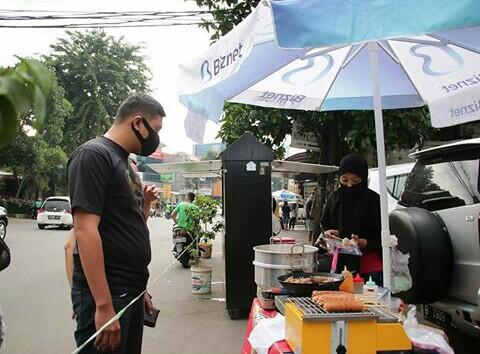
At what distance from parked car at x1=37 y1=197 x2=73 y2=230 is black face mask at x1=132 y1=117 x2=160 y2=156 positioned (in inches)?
788

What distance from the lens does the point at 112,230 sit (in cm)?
229

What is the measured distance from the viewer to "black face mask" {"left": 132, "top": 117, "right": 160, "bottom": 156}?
2512 mm

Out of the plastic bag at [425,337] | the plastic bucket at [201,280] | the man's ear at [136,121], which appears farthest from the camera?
the plastic bucket at [201,280]

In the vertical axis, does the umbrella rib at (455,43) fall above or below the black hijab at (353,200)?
above

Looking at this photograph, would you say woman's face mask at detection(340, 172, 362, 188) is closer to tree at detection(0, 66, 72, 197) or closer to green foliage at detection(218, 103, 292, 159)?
green foliage at detection(218, 103, 292, 159)

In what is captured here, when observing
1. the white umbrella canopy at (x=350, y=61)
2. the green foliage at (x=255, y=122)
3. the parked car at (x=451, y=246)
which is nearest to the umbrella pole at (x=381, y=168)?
the white umbrella canopy at (x=350, y=61)

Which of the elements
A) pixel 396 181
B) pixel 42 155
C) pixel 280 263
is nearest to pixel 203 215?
pixel 396 181

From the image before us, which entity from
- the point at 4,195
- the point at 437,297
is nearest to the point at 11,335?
the point at 437,297

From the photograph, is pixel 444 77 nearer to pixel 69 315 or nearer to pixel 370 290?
pixel 370 290

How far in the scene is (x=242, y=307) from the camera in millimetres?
6277

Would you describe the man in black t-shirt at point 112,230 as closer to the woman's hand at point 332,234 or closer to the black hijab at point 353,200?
the woman's hand at point 332,234

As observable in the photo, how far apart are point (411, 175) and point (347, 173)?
164cm

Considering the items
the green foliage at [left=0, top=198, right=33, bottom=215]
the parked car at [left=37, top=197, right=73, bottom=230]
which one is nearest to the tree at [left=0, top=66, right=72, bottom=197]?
the green foliage at [left=0, top=198, right=33, bottom=215]

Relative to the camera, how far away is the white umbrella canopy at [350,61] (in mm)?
2182
